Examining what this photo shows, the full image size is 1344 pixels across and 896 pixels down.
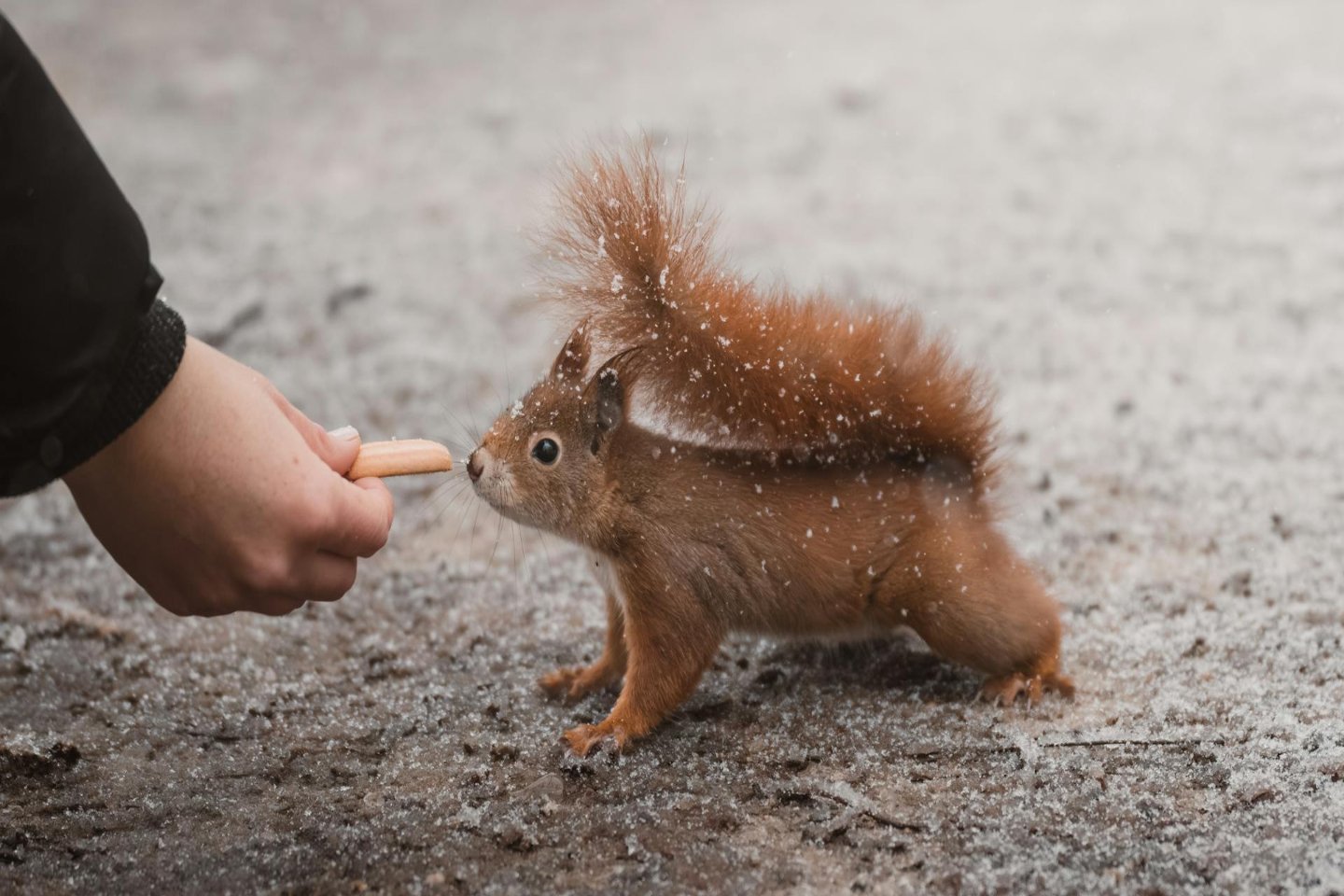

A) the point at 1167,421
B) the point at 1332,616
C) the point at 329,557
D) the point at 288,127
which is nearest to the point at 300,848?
the point at 329,557

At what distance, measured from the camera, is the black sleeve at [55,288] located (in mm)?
1286

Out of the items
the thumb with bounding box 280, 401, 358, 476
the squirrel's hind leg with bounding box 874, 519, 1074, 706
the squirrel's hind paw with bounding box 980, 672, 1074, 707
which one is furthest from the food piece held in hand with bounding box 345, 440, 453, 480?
the squirrel's hind paw with bounding box 980, 672, 1074, 707

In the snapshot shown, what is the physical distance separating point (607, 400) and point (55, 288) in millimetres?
872

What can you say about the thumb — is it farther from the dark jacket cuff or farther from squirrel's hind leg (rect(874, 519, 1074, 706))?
squirrel's hind leg (rect(874, 519, 1074, 706))

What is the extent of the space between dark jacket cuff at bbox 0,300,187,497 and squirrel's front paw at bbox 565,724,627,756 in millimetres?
793

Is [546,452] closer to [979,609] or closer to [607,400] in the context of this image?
[607,400]

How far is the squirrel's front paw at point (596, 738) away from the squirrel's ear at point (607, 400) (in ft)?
1.37

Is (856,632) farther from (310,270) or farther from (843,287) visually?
(310,270)

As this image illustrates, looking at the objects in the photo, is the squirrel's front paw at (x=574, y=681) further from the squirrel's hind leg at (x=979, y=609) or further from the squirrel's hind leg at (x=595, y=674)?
the squirrel's hind leg at (x=979, y=609)

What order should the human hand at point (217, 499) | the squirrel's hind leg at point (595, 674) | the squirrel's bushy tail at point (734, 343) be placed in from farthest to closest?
the squirrel's hind leg at point (595, 674), the squirrel's bushy tail at point (734, 343), the human hand at point (217, 499)

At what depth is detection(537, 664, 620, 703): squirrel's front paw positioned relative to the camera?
2.11 m

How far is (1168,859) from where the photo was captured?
1571mm

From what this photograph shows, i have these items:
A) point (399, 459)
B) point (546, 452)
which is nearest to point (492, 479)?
point (546, 452)

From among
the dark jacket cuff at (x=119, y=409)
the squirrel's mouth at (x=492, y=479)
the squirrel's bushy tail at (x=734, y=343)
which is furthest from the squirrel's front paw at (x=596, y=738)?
the dark jacket cuff at (x=119, y=409)
